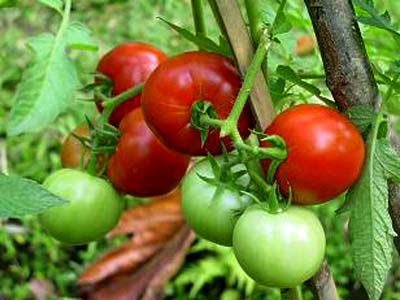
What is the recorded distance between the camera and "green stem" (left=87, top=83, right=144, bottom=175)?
2.32 ft

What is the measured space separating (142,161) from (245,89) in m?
0.17

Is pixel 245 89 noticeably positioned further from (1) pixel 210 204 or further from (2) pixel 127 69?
(2) pixel 127 69

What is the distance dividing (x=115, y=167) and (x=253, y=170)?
18cm

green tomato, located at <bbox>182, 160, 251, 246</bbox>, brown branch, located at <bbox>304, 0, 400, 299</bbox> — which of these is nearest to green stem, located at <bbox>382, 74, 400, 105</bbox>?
brown branch, located at <bbox>304, 0, 400, 299</bbox>

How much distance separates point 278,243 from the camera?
578 mm

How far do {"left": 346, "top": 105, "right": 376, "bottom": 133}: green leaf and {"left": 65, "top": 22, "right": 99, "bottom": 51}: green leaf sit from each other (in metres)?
0.20

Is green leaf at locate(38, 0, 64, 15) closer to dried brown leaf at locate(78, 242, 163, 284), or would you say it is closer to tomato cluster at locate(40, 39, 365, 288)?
tomato cluster at locate(40, 39, 365, 288)

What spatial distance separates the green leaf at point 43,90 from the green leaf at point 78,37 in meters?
0.02

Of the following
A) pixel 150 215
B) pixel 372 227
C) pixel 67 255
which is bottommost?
pixel 67 255

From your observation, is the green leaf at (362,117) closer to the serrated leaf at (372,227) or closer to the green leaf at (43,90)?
the serrated leaf at (372,227)

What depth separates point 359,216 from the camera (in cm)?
59

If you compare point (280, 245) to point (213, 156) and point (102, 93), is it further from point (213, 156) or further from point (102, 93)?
point (102, 93)

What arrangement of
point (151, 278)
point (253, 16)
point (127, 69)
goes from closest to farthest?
point (253, 16)
point (127, 69)
point (151, 278)

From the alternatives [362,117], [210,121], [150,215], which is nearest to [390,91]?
[362,117]
